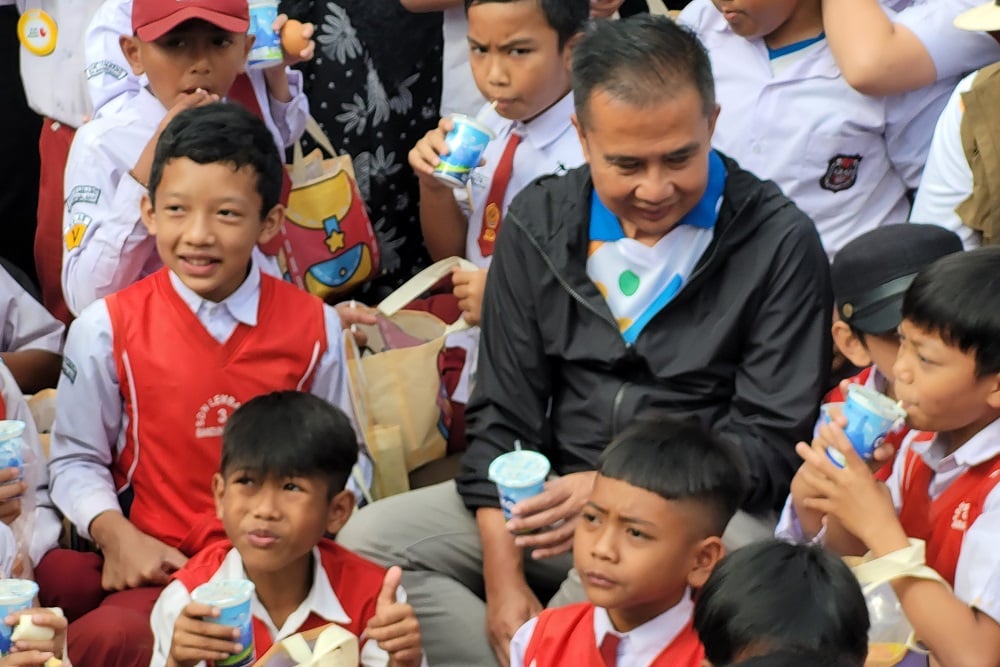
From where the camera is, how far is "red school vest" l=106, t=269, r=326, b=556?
3793 mm

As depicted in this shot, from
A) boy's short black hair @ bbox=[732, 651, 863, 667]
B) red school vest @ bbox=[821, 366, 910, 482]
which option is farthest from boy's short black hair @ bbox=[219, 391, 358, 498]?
boy's short black hair @ bbox=[732, 651, 863, 667]

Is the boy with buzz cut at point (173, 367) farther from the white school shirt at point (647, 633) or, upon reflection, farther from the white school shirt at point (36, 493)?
the white school shirt at point (647, 633)

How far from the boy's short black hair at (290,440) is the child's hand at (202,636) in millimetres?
401

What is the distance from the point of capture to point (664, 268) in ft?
12.2

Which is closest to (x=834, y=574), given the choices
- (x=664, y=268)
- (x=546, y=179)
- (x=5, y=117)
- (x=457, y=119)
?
(x=664, y=268)

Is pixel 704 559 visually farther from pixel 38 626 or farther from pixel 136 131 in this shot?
pixel 136 131

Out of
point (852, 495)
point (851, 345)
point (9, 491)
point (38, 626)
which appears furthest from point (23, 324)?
point (852, 495)

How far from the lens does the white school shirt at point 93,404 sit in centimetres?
379

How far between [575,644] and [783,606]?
A: 63 centimetres

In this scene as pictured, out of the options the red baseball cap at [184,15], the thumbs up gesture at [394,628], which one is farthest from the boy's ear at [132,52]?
the thumbs up gesture at [394,628]

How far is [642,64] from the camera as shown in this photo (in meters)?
3.63

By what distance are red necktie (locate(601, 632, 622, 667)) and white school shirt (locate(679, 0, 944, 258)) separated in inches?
61.1

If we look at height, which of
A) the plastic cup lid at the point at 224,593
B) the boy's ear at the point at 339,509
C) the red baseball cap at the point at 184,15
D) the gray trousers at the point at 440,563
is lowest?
the gray trousers at the point at 440,563

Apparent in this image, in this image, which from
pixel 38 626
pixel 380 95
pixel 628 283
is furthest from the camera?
pixel 380 95
